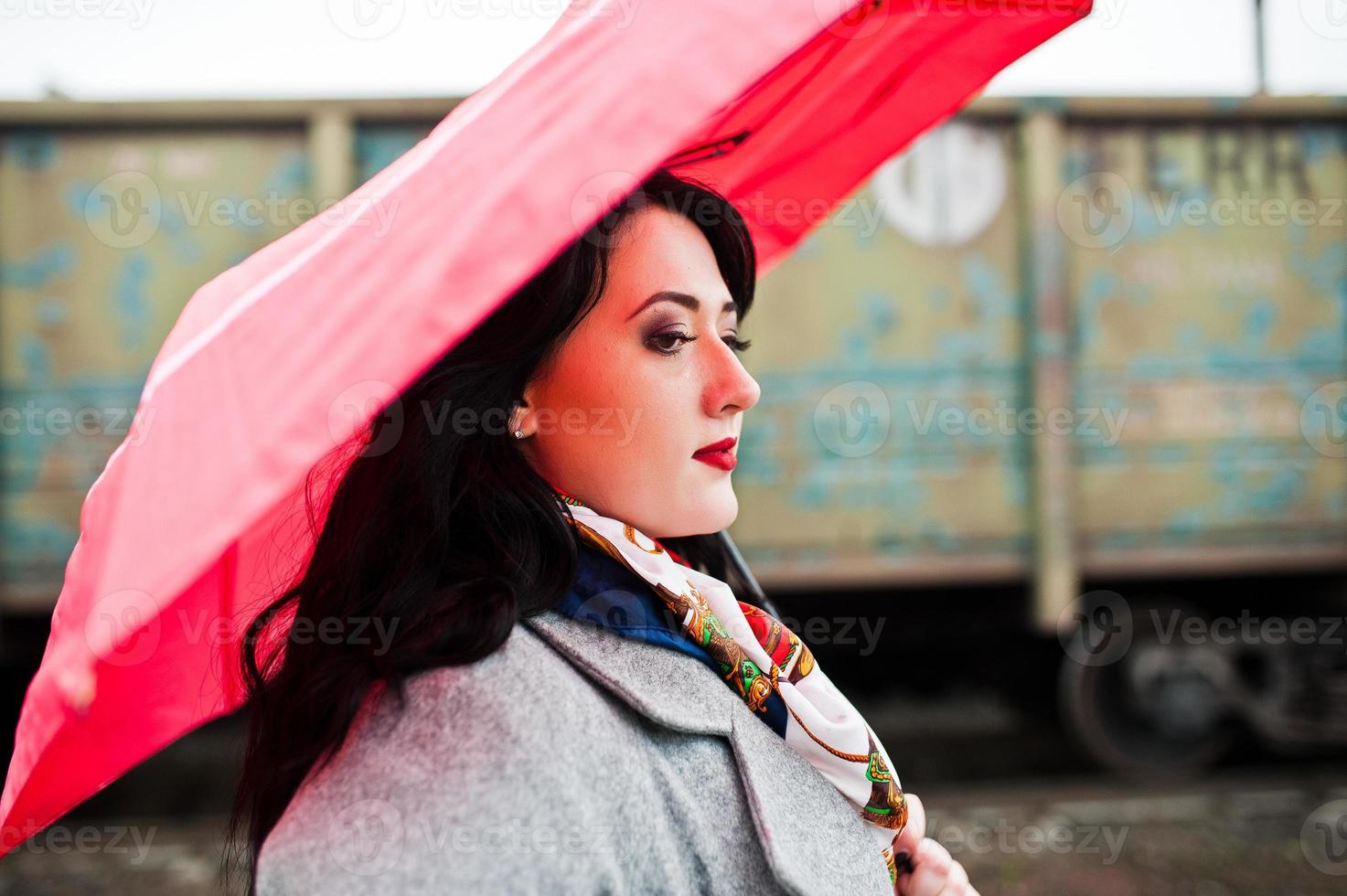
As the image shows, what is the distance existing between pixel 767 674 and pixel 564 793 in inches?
14.5

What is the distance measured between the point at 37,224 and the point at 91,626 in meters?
3.71

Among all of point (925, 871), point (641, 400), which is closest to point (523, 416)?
point (641, 400)

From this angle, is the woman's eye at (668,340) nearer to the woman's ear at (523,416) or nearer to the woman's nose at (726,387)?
the woman's nose at (726,387)

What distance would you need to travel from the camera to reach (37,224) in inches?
141

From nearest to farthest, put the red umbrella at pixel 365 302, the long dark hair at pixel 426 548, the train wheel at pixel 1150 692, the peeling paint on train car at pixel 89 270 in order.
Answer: the red umbrella at pixel 365 302, the long dark hair at pixel 426 548, the peeling paint on train car at pixel 89 270, the train wheel at pixel 1150 692

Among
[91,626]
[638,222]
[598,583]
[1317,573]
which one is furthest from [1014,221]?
[91,626]

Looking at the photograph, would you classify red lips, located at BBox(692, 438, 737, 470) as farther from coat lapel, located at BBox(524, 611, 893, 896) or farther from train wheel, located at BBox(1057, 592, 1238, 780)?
train wheel, located at BBox(1057, 592, 1238, 780)

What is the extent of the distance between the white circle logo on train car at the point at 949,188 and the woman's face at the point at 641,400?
9.27 ft

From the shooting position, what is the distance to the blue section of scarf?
1026 millimetres

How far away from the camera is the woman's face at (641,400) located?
3.70 ft

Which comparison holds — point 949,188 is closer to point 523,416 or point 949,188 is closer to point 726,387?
point 726,387

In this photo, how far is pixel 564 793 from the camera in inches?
32.5

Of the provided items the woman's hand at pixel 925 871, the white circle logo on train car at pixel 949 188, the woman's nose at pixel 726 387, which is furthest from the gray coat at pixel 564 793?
the white circle logo on train car at pixel 949 188

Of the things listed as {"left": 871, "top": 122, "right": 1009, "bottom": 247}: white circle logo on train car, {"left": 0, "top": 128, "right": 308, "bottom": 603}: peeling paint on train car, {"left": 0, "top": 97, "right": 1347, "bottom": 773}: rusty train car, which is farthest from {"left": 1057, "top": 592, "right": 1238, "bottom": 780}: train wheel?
{"left": 0, "top": 128, "right": 308, "bottom": 603}: peeling paint on train car
